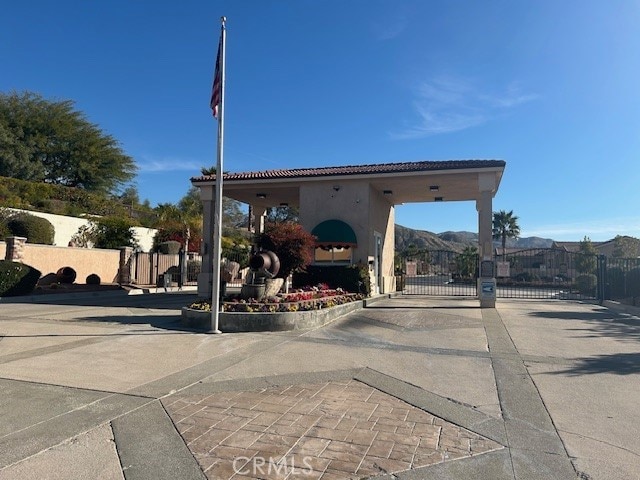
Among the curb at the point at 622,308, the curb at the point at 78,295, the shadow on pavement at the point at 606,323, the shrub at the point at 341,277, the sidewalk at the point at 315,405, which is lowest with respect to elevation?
the sidewalk at the point at 315,405

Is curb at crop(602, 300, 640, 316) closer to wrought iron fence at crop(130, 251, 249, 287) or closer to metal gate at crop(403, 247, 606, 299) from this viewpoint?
metal gate at crop(403, 247, 606, 299)

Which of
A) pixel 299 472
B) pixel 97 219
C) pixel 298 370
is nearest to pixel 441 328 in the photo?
pixel 298 370

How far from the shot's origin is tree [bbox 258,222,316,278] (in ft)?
46.2

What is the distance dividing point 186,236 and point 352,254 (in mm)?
18315

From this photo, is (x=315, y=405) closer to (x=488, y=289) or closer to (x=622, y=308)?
(x=488, y=289)

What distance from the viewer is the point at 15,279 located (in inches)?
711

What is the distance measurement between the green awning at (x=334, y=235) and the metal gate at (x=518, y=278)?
5.71 metres

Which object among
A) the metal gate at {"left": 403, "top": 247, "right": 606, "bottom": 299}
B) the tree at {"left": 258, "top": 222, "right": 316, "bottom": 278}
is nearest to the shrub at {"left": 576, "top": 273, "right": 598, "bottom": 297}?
the metal gate at {"left": 403, "top": 247, "right": 606, "bottom": 299}

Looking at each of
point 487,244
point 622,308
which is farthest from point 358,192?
point 622,308

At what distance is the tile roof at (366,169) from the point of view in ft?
53.8

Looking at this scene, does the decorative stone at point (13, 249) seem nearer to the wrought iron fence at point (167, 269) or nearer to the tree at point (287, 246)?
the wrought iron fence at point (167, 269)

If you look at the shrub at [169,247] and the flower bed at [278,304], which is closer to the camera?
the flower bed at [278,304]

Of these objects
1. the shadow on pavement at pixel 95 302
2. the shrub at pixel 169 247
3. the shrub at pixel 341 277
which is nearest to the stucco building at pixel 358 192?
the shrub at pixel 341 277

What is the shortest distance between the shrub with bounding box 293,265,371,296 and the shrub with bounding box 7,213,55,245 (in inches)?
587
